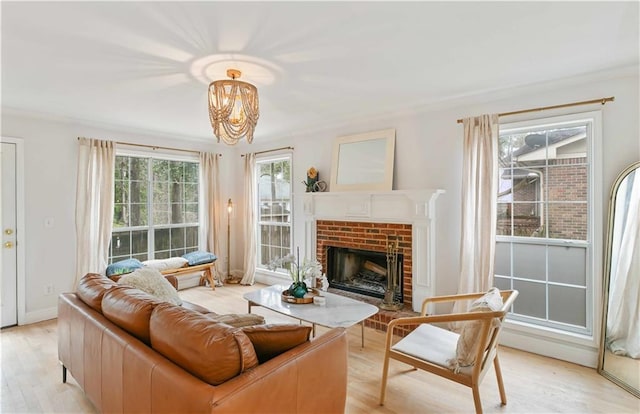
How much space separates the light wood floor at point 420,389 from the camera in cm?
214

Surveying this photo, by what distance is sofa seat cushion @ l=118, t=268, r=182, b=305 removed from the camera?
2529 millimetres

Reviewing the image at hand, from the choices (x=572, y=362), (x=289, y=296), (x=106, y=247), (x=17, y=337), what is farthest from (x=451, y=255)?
(x=17, y=337)

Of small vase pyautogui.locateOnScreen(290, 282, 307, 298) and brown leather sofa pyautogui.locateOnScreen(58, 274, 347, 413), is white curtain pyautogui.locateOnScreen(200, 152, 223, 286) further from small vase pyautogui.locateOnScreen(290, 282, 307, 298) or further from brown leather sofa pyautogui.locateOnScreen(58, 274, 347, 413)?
brown leather sofa pyautogui.locateOnScreen(58, 274, 347, 413)

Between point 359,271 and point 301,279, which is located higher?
point 301,279

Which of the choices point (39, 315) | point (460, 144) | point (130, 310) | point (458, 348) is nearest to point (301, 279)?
point (458, 348)

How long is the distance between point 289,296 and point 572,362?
8.28ft

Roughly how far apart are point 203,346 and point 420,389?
1.78 m

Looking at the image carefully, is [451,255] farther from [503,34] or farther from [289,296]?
[503,34]

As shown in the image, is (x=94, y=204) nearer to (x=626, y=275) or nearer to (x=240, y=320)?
(x=240, y=320)

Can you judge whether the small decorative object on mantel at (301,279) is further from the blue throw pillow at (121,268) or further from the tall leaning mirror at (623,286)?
the tall leaning mirror at (623,286)

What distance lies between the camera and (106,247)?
4.13m

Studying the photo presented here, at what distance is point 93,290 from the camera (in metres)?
2.13

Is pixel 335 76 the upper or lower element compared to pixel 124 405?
upper

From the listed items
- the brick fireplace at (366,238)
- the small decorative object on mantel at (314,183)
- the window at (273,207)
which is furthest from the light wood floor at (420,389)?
the window at (273,207)
